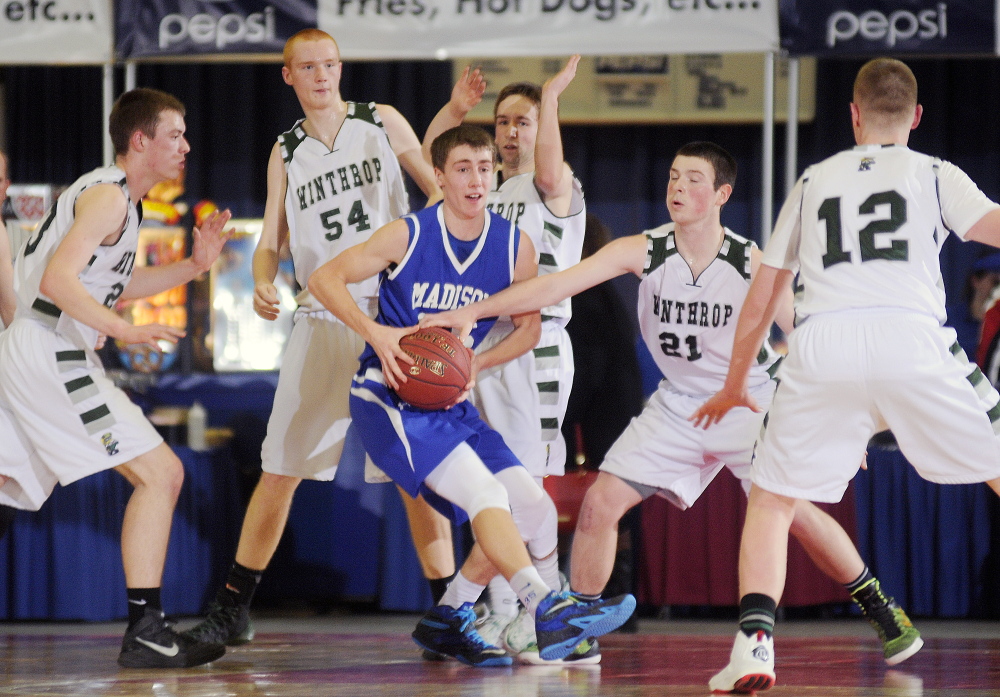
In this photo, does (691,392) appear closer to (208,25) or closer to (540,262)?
(540,262)

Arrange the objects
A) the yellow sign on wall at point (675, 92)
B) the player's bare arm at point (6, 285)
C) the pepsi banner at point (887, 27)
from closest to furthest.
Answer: the player's bare arm at point (6, 285)
the pepsi banner at point (887, 27)
the yellow sign on wall at point (675, 92)

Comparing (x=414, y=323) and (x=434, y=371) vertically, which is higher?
(x=414, y=323)

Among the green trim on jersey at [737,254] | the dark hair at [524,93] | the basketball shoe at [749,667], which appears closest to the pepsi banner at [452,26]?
the dark hair at [524,93]

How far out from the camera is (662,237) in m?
4.08

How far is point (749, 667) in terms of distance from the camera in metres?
3.14

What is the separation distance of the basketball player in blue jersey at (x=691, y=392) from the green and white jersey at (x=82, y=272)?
161 cm

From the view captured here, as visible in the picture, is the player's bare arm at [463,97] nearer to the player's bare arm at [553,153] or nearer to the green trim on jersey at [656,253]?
the player's bare arm at [553,153]

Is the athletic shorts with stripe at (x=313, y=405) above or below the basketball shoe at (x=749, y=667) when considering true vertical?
above

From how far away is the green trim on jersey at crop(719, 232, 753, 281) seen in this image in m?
4.06

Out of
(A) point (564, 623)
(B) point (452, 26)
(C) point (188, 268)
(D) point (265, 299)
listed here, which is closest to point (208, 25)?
(B) point (452, 26)

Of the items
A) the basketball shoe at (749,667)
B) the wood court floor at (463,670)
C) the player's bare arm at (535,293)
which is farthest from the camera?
the player's bare arm at (535,293)

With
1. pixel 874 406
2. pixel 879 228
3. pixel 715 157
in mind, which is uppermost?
pixel 715 157

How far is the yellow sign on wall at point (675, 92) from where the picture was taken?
329 inches

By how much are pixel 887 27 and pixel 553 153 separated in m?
2.25
